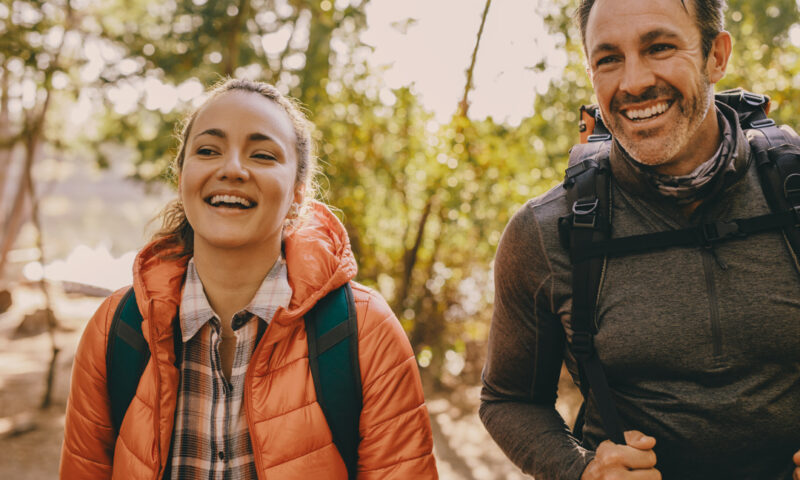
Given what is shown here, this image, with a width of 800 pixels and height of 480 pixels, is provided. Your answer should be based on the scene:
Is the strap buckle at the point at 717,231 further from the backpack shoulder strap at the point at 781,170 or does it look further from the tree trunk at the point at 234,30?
the tree trunk at the point at 234,30

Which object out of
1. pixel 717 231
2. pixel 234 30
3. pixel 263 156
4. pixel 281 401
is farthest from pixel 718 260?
pixel 234 30

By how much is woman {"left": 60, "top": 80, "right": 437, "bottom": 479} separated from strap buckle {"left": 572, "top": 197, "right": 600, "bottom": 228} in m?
0.71

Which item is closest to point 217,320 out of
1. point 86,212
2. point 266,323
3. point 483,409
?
point 266,323

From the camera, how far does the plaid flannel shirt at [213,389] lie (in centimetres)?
185

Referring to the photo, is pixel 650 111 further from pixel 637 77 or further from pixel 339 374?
pixel 339 374

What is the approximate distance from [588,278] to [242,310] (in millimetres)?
1152

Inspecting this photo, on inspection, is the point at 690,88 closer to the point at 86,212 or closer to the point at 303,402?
the point at 303,402

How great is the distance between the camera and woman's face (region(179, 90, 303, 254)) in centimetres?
193

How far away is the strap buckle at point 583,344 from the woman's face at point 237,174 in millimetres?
1078

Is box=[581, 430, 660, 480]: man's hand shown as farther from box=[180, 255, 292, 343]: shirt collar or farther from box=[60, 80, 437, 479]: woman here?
box=[180, 255, 292, 343]: shirt collar

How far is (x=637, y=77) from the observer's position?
162 cm

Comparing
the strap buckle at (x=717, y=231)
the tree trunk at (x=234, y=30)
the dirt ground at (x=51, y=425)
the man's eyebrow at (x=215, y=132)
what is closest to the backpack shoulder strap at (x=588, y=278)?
the strap buckle at (x=717, y=231)

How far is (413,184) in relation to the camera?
235 inches

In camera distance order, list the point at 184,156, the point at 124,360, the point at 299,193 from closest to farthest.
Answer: the point at 124,360, the point at 184,156, the point at 299,193
